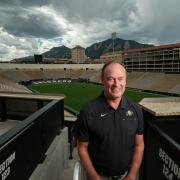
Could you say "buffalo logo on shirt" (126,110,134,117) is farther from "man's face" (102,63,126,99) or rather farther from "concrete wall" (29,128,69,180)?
"concrete wall" (29,128,69,180)

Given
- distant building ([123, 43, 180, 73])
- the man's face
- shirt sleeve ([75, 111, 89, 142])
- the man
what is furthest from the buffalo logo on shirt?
distant building ([123, 43, 180, 73])

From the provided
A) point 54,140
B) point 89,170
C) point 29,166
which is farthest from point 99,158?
point 54,140

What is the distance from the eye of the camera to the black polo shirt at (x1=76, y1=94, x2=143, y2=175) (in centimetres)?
288

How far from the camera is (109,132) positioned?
2.88 meters

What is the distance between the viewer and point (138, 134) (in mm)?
3062

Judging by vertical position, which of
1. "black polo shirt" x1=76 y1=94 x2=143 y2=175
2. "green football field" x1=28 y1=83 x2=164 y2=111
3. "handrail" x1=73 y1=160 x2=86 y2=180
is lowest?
"green football field" x1=28 y1=83 x2=164 y2=111

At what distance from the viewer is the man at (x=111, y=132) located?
2.89m

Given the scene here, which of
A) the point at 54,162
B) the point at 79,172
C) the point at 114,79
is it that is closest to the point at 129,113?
the point at 114,79

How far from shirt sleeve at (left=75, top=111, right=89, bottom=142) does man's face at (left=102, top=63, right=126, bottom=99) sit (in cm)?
39

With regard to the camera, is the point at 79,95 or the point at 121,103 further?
the point at 79,95

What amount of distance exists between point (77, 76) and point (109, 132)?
7931 cm

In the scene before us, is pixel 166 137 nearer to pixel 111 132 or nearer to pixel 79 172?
pixel 111 132

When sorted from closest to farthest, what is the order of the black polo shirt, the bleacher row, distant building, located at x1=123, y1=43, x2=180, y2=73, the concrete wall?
the black polo shirt < the concrete wall < the bleacher row < distant building, located at x1=123, y1=43, x2=180, y2=73

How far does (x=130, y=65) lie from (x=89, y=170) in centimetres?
6910
